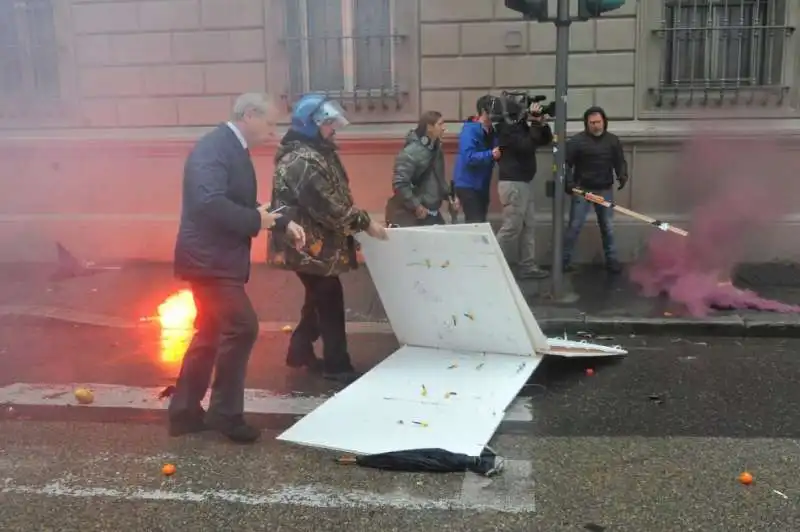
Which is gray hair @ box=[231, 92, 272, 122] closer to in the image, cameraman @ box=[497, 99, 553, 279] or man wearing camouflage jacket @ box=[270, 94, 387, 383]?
man wearing camouflage jacket @ box=[270, 94, 387, 383]

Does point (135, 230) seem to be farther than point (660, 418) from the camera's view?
Yes

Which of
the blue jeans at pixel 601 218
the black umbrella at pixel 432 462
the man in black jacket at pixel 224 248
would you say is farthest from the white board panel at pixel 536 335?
the blue jeans at pixel 601 218

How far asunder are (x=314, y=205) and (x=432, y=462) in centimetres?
169

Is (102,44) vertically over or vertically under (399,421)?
over

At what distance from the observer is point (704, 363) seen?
5.61 m

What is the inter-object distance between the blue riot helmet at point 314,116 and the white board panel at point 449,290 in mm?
770

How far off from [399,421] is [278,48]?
18.7ft

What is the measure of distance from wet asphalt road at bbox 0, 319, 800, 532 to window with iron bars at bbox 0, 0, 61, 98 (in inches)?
196

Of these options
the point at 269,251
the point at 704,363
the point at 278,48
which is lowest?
the point at 704,363

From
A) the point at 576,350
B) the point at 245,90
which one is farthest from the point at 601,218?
the point at 245,90

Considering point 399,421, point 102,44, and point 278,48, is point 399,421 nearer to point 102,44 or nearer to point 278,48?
point 278,48

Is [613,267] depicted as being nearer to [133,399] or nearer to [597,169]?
[597,169]

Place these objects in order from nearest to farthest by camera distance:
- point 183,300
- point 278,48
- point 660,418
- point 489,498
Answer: point 489,498
point 660,418
point 183,300
point 278,48

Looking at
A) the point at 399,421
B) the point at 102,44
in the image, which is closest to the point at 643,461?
the point at 399,421
